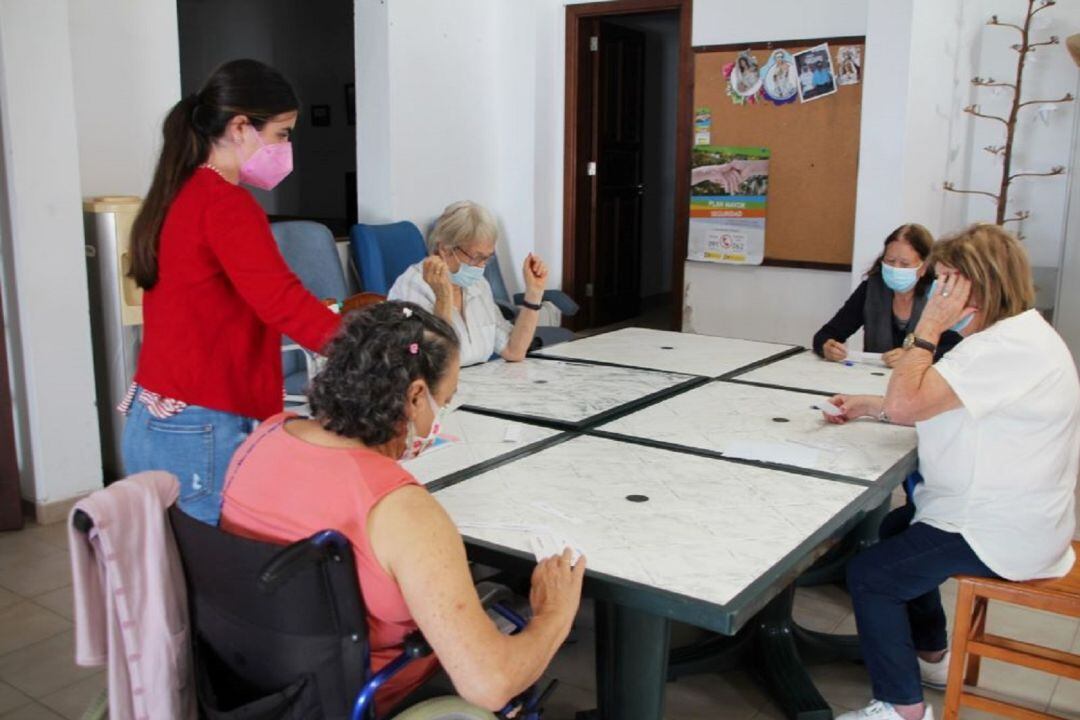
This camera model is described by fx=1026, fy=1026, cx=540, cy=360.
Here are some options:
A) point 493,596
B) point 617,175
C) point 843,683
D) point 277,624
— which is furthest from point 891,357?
point 617,175

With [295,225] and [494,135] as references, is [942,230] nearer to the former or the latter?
[494,135]

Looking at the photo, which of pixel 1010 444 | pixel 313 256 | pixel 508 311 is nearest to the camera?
pixel 1010 444

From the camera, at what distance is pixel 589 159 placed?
626 centimetres

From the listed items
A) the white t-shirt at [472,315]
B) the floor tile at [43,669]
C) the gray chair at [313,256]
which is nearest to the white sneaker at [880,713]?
the white t-shirt at [472,315]

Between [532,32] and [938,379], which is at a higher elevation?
[532,32]

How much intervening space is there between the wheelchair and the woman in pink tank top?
52 mm

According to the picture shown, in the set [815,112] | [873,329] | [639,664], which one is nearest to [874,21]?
[815,112]

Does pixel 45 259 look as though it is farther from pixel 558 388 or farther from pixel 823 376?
pixel 823 376

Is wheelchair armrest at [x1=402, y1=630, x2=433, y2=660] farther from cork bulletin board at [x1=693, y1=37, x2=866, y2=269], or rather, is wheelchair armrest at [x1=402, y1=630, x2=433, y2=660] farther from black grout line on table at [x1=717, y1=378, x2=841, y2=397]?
cork bulletin board at [x1=693, y1=37, x2=866, y2=269]

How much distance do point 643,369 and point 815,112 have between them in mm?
2781

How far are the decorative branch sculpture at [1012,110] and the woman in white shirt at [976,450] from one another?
3.35 metres

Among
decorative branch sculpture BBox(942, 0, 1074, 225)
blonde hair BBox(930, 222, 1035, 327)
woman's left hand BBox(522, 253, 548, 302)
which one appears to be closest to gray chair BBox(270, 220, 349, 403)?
woman's left hand BBox(522, 253, 548, 302)

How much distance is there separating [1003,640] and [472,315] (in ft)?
5.76

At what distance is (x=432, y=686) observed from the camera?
1.55 meters
